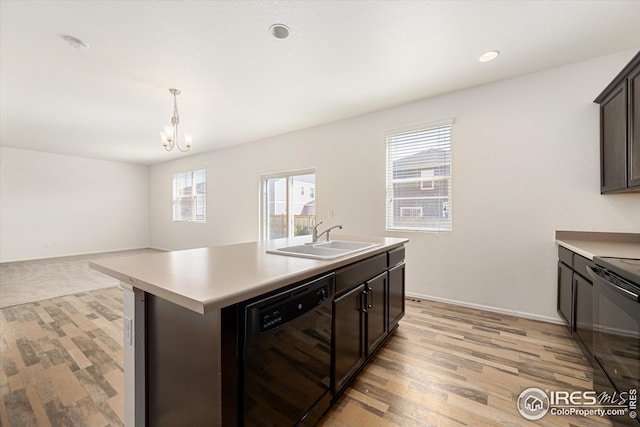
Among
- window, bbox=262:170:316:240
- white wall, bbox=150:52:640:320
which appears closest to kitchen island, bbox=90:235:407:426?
white wall, bbox=150:52:640:320

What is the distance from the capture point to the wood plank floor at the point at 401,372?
4.95 feet

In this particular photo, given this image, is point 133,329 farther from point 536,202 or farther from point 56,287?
point 56,287

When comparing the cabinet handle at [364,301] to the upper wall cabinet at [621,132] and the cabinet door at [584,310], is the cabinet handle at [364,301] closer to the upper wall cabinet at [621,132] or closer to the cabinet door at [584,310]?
the cabinet door at [584,310]

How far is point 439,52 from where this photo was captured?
2418 mm

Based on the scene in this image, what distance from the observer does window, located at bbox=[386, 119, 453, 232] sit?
10.8 ft

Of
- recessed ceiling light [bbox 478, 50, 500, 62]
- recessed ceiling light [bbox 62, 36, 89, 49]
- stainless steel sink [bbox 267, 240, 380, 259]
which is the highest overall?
recessed ceiling light [bbox 478, 50, 500, 62]

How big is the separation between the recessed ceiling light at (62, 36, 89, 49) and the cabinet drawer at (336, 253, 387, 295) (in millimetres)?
2903

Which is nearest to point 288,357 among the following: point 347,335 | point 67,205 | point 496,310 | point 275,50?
point 347,335

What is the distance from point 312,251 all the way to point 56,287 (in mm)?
4433

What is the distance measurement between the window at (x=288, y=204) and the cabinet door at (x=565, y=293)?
128 inches

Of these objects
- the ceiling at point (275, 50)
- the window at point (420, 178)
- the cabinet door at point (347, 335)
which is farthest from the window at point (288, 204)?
the cabinet door at point (347, 335)

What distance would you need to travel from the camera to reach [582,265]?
194 cm

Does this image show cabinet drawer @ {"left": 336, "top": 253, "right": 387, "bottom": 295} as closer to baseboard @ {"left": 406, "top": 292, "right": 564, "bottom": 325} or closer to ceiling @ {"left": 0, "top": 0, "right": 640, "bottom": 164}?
baseboard @ {"left": 406, "top": 292, "right": 564, "bottom": 325}

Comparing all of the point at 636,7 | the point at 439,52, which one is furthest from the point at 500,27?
the point at 636,7
